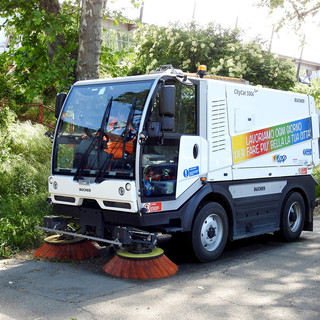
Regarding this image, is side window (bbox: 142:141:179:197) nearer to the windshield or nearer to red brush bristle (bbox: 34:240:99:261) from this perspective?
the windshield

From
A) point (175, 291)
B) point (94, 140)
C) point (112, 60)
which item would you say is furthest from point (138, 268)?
point (112, 60)

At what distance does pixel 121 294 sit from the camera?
216 inches

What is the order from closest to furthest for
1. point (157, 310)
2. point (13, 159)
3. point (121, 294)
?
point (157, 310) < point (121, 294) < point (13, 159)

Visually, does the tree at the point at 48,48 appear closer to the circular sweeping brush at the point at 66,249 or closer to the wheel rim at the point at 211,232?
the circular sweeping brush at the point at 66,249

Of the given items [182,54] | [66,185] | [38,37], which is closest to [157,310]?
[66,185]

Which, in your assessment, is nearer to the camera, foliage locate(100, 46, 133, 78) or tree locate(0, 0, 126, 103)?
tree locate(0, 0, 126, 103)

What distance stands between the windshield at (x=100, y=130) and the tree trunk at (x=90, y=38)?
285cm

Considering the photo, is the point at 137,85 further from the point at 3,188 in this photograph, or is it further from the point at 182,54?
the point at 182,54

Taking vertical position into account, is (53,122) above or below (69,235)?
above

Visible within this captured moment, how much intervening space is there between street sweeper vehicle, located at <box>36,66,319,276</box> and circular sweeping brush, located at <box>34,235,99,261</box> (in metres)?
0.21

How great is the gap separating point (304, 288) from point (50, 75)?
7.46m

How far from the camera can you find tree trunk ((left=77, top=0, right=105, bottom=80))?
9.81m

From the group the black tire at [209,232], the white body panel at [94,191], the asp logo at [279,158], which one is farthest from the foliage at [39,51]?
the black tire at [209,232]

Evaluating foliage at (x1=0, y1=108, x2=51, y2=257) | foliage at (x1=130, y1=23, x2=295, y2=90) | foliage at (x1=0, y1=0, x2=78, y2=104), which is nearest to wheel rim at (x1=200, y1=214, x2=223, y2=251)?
foliage at (x1=0, y1=108, x2=51, y2=257)
